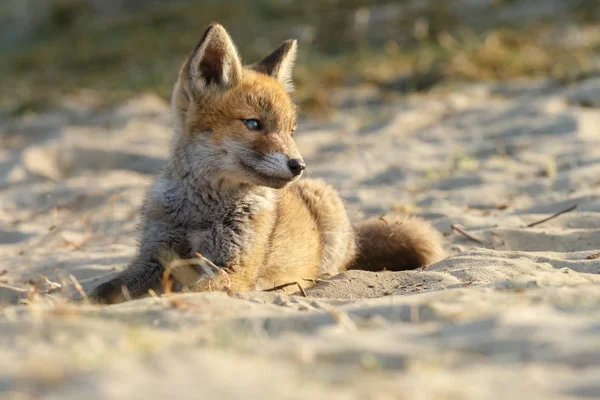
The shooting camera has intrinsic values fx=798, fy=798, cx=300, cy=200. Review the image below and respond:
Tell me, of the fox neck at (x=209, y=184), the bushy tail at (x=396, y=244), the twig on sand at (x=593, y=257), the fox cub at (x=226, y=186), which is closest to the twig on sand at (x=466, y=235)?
the bushy tail at (x=396, y=244)

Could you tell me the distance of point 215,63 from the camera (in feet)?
16.6

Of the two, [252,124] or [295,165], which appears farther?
[252,124]

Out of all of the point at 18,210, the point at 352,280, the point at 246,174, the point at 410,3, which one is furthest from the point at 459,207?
the point at 410,3

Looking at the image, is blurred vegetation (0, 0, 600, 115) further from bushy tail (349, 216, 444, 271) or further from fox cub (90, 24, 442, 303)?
fox cub (90, 24, 442, 303)

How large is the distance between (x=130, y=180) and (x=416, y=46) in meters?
6.74

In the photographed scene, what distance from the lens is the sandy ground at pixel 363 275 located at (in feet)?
8.50

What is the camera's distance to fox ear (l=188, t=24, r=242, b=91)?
4961 mm

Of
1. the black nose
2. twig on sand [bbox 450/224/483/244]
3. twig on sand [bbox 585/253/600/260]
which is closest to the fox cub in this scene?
the black nose

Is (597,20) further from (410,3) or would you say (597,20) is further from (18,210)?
(18,210)

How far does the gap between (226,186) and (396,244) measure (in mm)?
1429

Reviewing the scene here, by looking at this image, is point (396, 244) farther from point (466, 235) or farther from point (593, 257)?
point (593, 257)

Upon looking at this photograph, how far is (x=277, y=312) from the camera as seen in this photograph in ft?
12.1

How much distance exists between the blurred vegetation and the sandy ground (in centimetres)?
73

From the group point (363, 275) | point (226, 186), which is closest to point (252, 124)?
point (226, 186)
